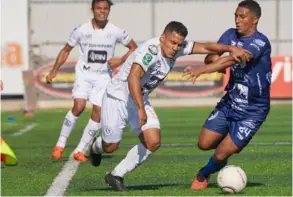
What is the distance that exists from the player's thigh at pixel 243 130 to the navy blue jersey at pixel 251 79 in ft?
0.22

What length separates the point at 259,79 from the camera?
10.7m

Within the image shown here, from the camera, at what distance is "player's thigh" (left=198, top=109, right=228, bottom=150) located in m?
10.9

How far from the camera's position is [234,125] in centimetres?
1085

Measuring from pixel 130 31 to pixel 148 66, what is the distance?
73.3 feet

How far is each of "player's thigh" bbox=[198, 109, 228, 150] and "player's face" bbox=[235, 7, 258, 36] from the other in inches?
38.6

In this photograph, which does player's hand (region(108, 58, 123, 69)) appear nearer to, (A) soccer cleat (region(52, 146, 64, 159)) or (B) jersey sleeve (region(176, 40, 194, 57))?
(A) soccer cleat (region(52, 146, 64, 159))

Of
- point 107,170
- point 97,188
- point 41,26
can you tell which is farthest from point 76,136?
point 41,26

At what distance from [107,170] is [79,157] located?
121 cm

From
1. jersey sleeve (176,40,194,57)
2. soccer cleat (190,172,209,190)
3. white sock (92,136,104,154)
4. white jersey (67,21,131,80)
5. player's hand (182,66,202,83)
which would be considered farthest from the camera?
white jersey (67,21,131,80)

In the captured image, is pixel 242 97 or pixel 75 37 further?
pixel 75 37

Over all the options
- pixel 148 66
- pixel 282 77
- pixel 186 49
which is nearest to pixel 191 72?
pixel 148 66

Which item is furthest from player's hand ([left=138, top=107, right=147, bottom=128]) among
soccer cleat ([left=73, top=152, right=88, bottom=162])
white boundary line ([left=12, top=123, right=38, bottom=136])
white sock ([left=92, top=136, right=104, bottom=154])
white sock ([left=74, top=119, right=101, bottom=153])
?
white boundary line ([left=12, top=123, right=38, bottom=136])

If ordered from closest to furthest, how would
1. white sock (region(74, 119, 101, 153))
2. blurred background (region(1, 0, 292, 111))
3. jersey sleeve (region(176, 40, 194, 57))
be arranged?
jersey sleeve (region(176, 40, 194, 57)) < white sock (region(74, 119, 101, 153)) < blurred background (region(1, 0, 292, 111))

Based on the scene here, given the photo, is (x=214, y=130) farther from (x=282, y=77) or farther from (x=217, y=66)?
(x=282, y=77)
